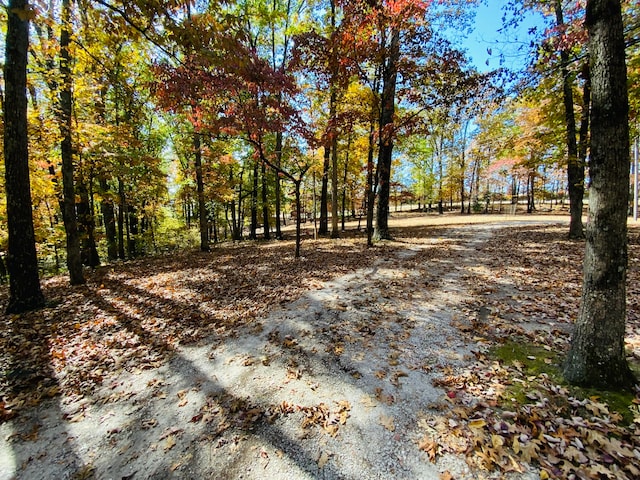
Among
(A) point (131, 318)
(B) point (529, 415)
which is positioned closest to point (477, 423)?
(B) point (529, 415)

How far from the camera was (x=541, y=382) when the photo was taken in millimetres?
3068

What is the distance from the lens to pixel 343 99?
12.7 m

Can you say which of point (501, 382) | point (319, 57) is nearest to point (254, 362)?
point (501, 382)

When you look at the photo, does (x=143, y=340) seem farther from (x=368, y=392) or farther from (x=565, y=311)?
(x=565, y=311)

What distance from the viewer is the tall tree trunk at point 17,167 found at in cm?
520

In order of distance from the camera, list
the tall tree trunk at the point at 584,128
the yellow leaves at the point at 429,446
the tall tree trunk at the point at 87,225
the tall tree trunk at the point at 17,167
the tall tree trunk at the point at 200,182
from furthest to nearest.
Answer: the tall tree trunk at the point at 200,182 → the tall tree trunk at the point at 87,225 → the tall tree trunk at the point at 584,128 → the tall tree trunk at the point at 17,167 → the yellow leaves at the point at 429,446

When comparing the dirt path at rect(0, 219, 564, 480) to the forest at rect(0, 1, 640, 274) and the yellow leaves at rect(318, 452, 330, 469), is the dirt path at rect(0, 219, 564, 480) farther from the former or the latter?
the forest at rect(0, 1, 640, 274)

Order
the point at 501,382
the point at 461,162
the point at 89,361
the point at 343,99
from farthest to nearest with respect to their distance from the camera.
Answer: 1. the point at 461,162
2. the point at 343,99
3. the point at 89,361
4. the point at 501,382

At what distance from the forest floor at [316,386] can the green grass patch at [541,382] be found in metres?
0.02

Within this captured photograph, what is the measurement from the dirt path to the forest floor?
0.05 feet

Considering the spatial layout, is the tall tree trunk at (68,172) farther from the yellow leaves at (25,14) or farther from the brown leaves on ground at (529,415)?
the brown leaves on ground at (529,415)

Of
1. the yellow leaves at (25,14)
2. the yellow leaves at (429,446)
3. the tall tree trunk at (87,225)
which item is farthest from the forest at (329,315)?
the tall tree trunk at (87,225)

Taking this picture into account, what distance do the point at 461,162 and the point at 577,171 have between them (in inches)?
876

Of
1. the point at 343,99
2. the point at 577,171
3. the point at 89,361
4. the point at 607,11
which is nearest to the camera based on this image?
the point at 607,11
